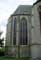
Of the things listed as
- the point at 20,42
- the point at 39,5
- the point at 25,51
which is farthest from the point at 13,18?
the point at 39,5

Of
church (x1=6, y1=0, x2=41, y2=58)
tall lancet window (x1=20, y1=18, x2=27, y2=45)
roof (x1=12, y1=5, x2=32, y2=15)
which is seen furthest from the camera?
roof (x1=12, y1=5, x2=32, y2=15)

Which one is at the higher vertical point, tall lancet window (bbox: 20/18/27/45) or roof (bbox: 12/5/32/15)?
roof (bbox: 12/5/32/15)

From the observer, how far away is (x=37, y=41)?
690 inches

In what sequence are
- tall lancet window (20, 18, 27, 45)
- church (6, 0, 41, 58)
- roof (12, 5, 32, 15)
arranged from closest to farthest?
church (6, 0, 41, 58) < tall lancet window (20, 18, 27, 45) < roof (12, 5, 32, 15)

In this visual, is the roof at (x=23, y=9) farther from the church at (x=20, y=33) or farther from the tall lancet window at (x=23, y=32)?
the tall lancet window at (x=23, y=32)

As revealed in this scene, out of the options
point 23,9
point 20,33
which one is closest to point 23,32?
point 20,33

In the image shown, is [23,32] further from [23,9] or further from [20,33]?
[23,9]

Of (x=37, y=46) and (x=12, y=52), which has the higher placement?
(x=37, y=46)

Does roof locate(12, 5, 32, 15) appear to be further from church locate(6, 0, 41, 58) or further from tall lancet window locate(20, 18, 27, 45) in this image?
tall lancet window locate(20, 18, 27, 45)

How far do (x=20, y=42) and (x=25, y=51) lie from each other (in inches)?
78.9

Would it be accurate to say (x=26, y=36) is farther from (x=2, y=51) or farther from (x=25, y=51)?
(x=2, y=51)

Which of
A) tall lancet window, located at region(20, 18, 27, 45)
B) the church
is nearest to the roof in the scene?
the church

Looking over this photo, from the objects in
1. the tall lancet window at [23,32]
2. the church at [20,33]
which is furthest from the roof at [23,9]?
the tall lancet window at [23,32]

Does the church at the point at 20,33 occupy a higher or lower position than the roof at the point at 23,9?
lower
